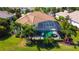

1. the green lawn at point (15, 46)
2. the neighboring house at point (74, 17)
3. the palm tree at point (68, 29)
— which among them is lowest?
the green lawn at point (15, 46)

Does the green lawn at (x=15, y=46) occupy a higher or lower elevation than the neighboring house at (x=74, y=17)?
lower

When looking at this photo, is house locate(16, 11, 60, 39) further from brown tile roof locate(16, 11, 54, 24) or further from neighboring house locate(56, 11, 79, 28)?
neighboring house locate(56, 11, 79, 28)

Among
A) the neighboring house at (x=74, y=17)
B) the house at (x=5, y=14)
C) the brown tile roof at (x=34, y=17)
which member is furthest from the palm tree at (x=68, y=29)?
the house at (x=5, y=14)

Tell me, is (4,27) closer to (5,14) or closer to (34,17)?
(5,14)

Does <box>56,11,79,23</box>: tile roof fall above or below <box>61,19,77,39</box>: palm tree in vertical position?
above

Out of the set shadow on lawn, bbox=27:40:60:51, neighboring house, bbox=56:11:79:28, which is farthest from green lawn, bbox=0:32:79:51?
→ neighboring house, bbox=56:11:79:28

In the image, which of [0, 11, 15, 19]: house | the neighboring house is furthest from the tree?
the neighboring house

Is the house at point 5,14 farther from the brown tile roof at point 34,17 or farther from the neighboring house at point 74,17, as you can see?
the neighboring house at point 74,17

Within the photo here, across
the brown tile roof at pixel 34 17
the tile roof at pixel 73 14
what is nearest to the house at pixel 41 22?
the brown tile roof at pixel 34 17

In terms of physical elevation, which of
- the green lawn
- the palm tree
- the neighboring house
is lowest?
the green lawn

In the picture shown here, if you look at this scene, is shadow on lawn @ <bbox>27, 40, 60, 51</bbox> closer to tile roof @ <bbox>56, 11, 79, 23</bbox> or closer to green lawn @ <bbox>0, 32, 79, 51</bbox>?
green lawn @ <bbox>0, 32, 79, 51</bbox>
